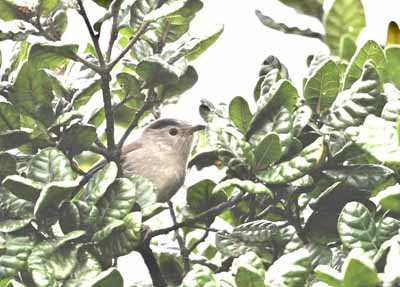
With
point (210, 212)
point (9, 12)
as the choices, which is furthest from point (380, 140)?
point (9, 12)

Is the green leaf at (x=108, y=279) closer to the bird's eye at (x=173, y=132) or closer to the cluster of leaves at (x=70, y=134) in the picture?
the cluster of leaves at (x=70, y=134)

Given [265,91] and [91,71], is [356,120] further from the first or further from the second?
[91,71]

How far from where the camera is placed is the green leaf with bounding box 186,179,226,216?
1443mm

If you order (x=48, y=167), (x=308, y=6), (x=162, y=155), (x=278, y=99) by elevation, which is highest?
(x=308, y=6)

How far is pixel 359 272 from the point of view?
3.10ft

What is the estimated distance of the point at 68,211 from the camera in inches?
50.6

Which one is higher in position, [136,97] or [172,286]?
[136,97]

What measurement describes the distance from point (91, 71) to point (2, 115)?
182 mm

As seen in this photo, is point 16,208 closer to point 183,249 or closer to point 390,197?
point 183,249

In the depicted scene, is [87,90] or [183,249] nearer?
[87,90]

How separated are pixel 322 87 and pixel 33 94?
→ 0.44m

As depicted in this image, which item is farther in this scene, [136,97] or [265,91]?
[136,97]

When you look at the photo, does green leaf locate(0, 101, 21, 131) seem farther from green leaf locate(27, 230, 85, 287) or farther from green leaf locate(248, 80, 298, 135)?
green leaf locate(248, 80, 298, 135)

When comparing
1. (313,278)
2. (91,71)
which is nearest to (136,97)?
(91,71)
